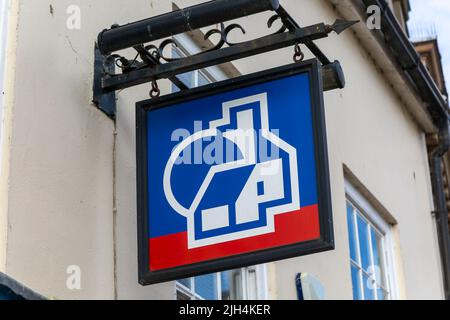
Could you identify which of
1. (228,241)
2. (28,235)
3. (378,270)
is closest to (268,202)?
(228,241)

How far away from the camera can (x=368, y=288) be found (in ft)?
30.0

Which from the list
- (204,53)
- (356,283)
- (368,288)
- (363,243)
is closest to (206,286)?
(204,53)

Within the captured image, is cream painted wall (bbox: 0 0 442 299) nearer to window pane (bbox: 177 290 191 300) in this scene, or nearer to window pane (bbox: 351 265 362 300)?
window pane (bbox: 177 290 191 300)

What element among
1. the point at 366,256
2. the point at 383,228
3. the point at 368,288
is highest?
the point at 383,228

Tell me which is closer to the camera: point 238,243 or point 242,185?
point 238,243

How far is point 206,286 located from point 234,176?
1503 mm

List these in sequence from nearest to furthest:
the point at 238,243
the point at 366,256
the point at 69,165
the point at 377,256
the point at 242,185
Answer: the point at 238,243, the point at 242,185, the point at 69,165, the point at 366,256, the point at 377,256

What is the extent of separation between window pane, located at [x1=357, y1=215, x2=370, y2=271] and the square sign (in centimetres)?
397

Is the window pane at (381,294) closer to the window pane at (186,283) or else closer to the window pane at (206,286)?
the window pane at (206,286)

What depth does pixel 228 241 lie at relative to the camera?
5.14 meters

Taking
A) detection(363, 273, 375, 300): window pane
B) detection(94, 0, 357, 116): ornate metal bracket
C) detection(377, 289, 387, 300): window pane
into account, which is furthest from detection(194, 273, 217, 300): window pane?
detection(377, 289, 387, 300): window pane

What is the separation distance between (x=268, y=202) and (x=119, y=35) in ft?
3.75

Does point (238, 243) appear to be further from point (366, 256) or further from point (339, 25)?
point (366, 256)
